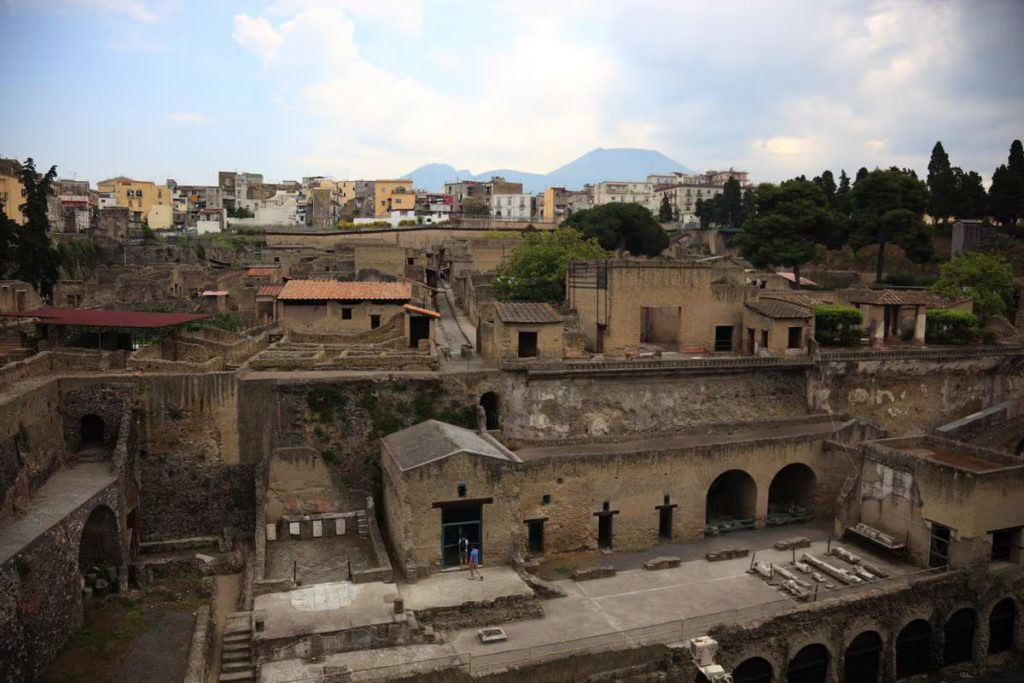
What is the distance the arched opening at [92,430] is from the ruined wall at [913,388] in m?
26.4

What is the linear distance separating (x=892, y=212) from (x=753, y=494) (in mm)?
31090

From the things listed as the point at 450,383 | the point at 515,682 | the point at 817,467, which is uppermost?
the point at 450,383

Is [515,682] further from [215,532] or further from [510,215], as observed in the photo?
[510,215]

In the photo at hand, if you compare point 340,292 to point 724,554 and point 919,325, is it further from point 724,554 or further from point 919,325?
point 919,325

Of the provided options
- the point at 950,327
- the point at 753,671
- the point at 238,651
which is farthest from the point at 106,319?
the point at 950,327

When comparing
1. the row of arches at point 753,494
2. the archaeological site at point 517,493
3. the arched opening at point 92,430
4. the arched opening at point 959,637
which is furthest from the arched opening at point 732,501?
the arched opening at point 92,430

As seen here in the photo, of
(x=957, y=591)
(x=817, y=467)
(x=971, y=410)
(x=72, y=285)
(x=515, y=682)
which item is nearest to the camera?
(x=515, y=682)

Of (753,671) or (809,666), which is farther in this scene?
(809,666)

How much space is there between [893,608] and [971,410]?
17.5 m

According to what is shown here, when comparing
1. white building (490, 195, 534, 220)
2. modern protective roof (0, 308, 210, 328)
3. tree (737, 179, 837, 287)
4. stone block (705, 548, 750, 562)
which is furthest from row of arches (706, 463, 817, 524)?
white building (490, 195, 534, 220)

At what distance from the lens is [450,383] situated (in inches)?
1067

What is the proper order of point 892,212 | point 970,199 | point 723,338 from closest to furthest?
point 723,338 < point 892,212 < point 970,199

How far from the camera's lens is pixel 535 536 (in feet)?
77.9

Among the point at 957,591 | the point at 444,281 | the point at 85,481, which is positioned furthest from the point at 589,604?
the point at 444,281
